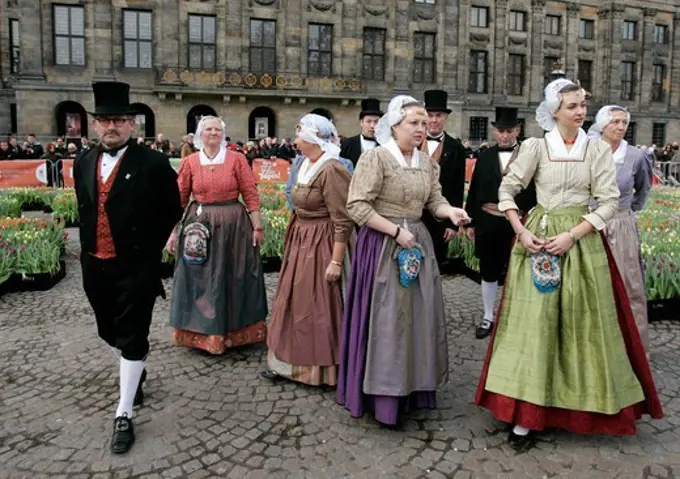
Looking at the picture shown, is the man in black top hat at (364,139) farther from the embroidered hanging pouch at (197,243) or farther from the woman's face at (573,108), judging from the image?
the woman's face at (573,108)

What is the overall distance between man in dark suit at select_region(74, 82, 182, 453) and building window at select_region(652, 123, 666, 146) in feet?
135

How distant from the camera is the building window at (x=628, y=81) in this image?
3697 centimetres

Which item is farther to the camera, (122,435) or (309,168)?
(309,168)

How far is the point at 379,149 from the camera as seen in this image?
12.6 ft

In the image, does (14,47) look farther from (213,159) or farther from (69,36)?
(213,159)

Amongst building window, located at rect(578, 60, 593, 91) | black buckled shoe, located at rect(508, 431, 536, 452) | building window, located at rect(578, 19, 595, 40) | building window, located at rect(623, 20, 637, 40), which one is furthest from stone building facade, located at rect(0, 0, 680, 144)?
black buckled shoe, located at rect(508, 431, 536, 452)

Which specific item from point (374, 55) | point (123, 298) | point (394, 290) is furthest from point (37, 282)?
point (374, 55)

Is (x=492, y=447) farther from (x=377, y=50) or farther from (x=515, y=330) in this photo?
(x=377, y=50)

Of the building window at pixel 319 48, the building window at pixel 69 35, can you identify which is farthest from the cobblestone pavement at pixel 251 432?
the building window at pixel 319 48

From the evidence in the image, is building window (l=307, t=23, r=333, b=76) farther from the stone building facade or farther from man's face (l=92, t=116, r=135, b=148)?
man's face (l=92, t=116, r=135, b=148)

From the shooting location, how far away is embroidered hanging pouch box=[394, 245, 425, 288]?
11.9ft

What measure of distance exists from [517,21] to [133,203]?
113 ft

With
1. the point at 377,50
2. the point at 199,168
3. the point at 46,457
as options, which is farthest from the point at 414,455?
the point at 377,50

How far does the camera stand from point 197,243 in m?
5.01
